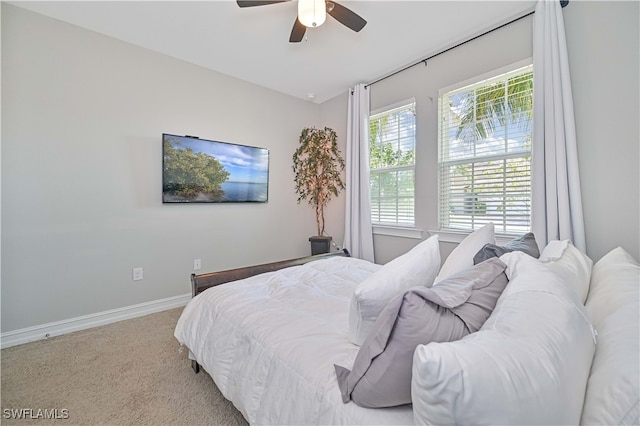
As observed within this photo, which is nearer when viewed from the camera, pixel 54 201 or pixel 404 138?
pixel 54 201

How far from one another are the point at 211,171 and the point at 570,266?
3.08 m

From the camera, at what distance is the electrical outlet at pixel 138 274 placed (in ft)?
8.92

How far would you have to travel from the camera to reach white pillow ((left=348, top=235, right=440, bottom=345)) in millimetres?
946

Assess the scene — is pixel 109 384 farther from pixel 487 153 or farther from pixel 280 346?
pixel 487 153

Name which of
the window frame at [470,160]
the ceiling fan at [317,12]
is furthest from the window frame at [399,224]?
the ceiling fan at [317,12]

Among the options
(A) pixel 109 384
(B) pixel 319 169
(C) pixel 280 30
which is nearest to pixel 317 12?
(C) pixel 280 30

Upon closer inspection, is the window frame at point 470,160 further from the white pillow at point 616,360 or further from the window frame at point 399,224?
the white pillow at point 616,360

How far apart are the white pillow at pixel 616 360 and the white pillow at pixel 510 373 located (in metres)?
0.02

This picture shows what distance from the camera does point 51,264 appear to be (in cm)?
231

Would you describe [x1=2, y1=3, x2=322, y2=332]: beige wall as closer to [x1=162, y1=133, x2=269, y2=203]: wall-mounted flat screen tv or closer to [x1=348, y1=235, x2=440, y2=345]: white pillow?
[x1=162, y1=133, x2=269, y2=203]: wall-mounted flat screen tv

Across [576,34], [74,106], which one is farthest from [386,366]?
[74,106]

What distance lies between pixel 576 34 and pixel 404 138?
153 centimetres

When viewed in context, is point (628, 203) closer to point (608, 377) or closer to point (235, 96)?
point (608, 377)

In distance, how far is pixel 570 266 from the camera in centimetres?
115
